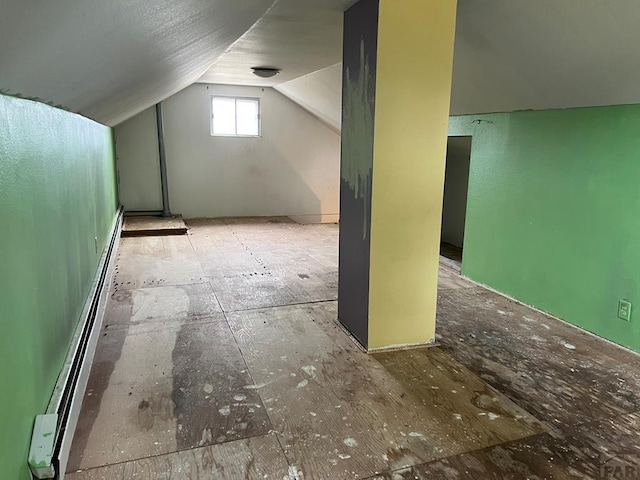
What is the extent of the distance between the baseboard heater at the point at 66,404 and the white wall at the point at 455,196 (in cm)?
433

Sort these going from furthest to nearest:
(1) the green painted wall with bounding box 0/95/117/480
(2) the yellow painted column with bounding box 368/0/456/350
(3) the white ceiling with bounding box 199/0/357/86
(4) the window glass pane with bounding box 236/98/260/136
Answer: (4) the window glass pane with bounding box 236/98/260/136
(3) the white ceiling with bounding box 199/0/357/86
(2) the yellow painted column with bounding box 368/0/456/350
(1) the green painted wall with bounding box 0/95/117/480

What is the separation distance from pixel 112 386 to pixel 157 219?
4860mm

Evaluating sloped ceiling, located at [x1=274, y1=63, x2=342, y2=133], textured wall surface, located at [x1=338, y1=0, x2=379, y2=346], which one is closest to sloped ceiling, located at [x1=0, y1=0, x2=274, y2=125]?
textured wall surface, located at [x1=338, y1=0, x2=379, y2=346]

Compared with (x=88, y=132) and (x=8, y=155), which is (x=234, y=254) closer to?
(x=88, y=132)

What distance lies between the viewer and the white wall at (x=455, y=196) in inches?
232

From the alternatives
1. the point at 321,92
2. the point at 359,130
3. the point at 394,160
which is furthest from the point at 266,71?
the point at 394,160

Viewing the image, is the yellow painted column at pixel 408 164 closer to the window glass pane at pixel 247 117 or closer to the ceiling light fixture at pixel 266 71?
the ceiling light fixture at pixel 266 71

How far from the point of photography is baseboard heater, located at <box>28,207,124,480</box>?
60.6 inches

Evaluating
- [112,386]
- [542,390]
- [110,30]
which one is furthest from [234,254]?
[110,30]

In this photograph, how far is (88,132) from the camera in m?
3.49

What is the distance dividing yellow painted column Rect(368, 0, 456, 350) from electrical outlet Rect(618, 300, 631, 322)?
1.16 m

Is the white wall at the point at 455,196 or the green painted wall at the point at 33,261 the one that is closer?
the green painted wall at the point at 33,261

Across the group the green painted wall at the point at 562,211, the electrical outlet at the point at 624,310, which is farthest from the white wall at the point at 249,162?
the electrical outlet at the point at 624,310

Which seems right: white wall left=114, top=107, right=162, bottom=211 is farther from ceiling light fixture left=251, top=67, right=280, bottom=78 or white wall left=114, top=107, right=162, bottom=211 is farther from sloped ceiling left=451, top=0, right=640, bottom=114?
sloped ceiling left=451, top=0, right=640, bottom=114
